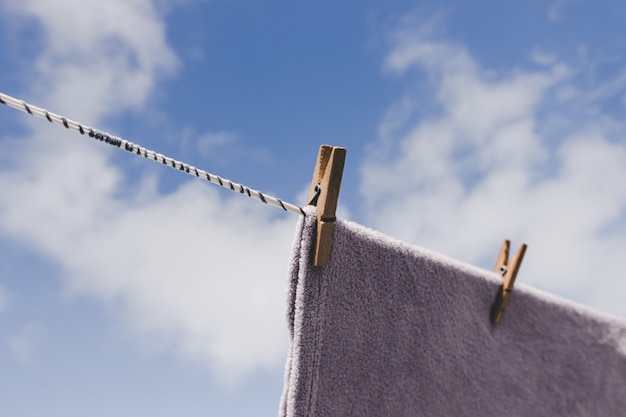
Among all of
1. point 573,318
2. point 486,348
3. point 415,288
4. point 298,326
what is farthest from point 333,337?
point 573,318

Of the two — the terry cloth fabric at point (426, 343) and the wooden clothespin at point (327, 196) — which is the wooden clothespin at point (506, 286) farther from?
the wooden clothespin at point (327, 196)

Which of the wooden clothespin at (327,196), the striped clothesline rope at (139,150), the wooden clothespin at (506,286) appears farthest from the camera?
the wooden clothespin at (506,286)

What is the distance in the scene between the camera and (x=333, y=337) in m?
0.66

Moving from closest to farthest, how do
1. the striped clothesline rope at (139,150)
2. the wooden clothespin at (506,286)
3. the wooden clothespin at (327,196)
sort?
the striped clothesline rope at (139,150) → the wooden clothespin at (327,196) → the wooden clothespin at (506,286)

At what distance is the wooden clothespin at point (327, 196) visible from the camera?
64 cm

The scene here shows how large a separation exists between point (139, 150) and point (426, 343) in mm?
475

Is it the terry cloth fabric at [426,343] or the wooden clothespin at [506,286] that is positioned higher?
the wooden clothespin at [506,286]

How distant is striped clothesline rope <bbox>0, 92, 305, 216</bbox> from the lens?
523mm

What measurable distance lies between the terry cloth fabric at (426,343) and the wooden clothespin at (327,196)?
0.02 meters

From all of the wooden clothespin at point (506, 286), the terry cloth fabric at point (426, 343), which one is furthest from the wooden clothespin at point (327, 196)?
the wooden clothespin at point (506, 286)

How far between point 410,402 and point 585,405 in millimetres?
429

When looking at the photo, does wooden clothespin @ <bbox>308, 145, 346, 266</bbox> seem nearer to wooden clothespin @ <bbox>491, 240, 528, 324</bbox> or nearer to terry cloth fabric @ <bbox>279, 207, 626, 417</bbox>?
terry cloth fabric @ <bbox>279, 207, 626, 417</bbox>

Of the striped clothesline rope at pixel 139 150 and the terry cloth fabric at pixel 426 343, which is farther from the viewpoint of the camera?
the terry cloth fabric at pixel 426 343

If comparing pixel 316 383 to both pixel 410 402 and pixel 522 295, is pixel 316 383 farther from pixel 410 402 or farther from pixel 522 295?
pixel 522 295
